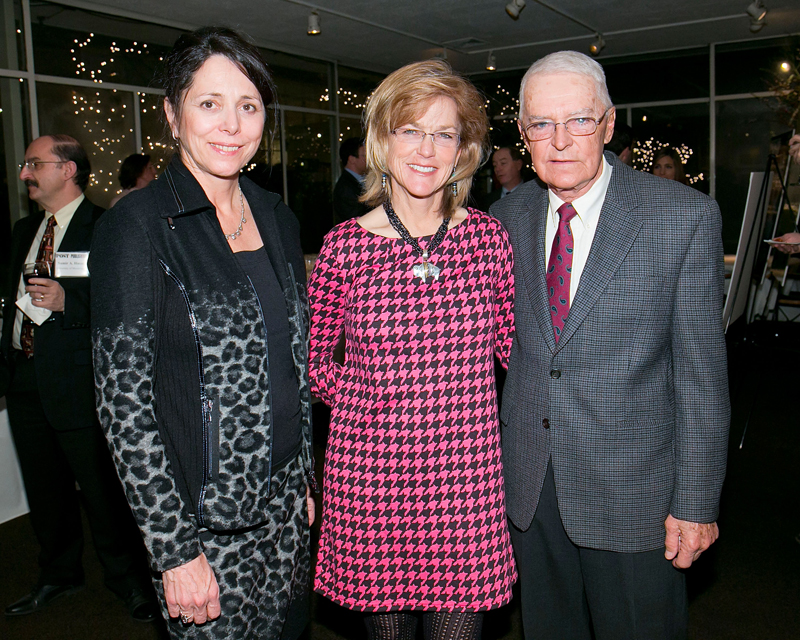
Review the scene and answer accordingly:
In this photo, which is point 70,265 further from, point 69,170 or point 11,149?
point 11,149

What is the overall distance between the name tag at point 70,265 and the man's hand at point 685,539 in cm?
245

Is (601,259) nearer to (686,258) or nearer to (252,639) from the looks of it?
(686,258)

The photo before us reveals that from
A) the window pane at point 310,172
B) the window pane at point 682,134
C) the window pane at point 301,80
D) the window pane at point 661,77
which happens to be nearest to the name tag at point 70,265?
the window pane at point 310,172

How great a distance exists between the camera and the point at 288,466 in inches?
62.7

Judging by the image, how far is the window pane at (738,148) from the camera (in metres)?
10.0

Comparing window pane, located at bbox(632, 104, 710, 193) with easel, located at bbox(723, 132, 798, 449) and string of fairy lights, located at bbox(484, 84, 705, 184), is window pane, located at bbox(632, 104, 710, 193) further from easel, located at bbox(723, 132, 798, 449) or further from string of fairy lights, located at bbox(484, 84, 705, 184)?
easel, located at bbox(723, 132, 798, 449)

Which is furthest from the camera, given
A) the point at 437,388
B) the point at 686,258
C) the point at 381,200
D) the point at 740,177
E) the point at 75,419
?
the point at 740,177

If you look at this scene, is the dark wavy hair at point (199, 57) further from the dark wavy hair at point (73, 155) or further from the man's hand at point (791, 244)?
the man's hand at point (791, 244)

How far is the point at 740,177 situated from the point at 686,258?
10144 mm

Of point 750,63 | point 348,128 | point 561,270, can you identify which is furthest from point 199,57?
point 750,63

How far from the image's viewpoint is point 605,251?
1.59 meters

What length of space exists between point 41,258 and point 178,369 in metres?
2.04

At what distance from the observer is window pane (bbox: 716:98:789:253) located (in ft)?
32.9

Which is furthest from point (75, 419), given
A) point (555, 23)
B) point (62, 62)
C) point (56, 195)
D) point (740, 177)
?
point (740, 177)
